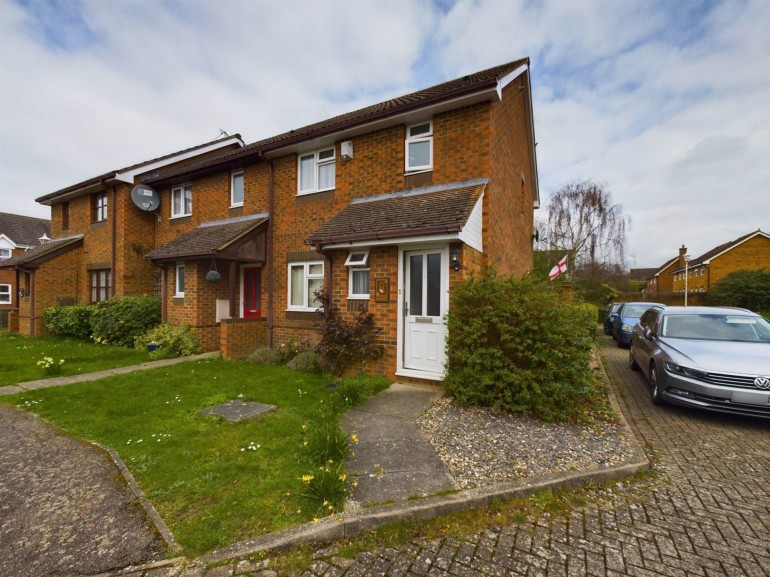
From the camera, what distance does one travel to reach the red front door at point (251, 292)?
33.7 feet

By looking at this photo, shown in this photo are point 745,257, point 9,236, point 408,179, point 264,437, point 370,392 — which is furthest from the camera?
point 745,257

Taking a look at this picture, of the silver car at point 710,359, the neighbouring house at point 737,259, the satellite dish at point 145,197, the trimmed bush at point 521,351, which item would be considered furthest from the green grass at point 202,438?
the neighbouring house at point 737,259

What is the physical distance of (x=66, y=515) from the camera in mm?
2838

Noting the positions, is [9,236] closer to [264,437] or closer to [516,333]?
[264,437]

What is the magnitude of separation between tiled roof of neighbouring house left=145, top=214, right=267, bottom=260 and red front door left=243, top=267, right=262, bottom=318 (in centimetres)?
127

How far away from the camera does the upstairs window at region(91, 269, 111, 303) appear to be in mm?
13102

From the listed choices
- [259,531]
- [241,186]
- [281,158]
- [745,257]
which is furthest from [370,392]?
[745,257]

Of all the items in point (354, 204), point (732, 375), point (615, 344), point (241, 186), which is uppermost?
point (241, 186)

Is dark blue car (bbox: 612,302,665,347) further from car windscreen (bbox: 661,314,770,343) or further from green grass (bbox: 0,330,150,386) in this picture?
green grass (bbox: 0,330,150,386)

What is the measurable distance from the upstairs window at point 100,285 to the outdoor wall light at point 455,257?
13.2 m

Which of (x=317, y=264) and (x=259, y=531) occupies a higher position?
(x=317, y=264)

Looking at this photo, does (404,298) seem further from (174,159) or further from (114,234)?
(174,159)

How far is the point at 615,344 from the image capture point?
13.2 metres

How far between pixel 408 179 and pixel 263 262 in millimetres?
4719
